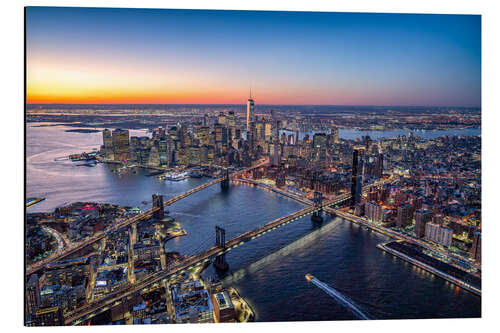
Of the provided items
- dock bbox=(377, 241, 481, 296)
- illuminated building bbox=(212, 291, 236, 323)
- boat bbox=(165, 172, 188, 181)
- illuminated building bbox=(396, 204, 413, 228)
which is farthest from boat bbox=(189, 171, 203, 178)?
illuminated building bbox=(212, 291, 236, 323)

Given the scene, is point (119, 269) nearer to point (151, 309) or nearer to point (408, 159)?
point (151, 309)

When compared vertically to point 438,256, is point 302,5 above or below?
above

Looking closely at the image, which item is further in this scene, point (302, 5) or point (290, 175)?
point (290, 175)

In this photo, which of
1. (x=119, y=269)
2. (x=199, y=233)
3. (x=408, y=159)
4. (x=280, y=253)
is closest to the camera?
(x=119, y=269)

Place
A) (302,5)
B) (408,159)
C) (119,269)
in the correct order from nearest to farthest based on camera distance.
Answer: (302,5) < (119,269) < (408,159)

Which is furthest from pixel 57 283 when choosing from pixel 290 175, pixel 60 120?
pixel 290 175

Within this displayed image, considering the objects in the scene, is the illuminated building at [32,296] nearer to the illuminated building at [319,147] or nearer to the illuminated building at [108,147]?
the illuminated building at [108,147]

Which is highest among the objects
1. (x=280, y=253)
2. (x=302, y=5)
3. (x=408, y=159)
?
(x=302, y=5)

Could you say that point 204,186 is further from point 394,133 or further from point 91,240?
point 394,133
